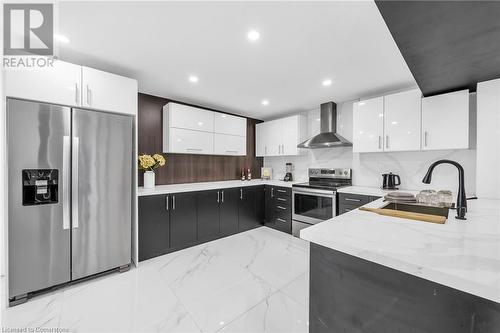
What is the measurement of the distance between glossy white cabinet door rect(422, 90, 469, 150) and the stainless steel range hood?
0.97 meters

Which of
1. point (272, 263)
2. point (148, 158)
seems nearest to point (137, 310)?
point (272, 263)

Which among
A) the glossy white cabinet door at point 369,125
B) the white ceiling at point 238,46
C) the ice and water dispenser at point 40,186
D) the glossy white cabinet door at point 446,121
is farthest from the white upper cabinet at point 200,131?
the glossy white cabinet door at point 446,121

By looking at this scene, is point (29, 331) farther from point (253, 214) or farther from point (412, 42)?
point (412, 42)

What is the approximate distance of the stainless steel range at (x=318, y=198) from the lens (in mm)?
3025

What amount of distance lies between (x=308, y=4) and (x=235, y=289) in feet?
7.82

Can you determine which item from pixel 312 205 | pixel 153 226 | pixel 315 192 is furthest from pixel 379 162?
pixel 153 226

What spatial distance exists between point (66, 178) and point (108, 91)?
950 mm

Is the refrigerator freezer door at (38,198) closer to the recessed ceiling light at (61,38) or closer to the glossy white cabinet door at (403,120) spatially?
the recessed ceiling light at (61,38)

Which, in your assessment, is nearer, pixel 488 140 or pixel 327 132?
pixel 488 140

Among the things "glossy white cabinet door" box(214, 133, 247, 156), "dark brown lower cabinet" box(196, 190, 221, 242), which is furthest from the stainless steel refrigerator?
"glossy white cabinet door" box(214, 133, 247, 156)

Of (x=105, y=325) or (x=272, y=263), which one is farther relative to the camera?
(x=272, y=263)

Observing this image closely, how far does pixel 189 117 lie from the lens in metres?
3.25

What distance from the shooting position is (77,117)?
199cm

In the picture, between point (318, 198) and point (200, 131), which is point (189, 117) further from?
point (318, 198)
